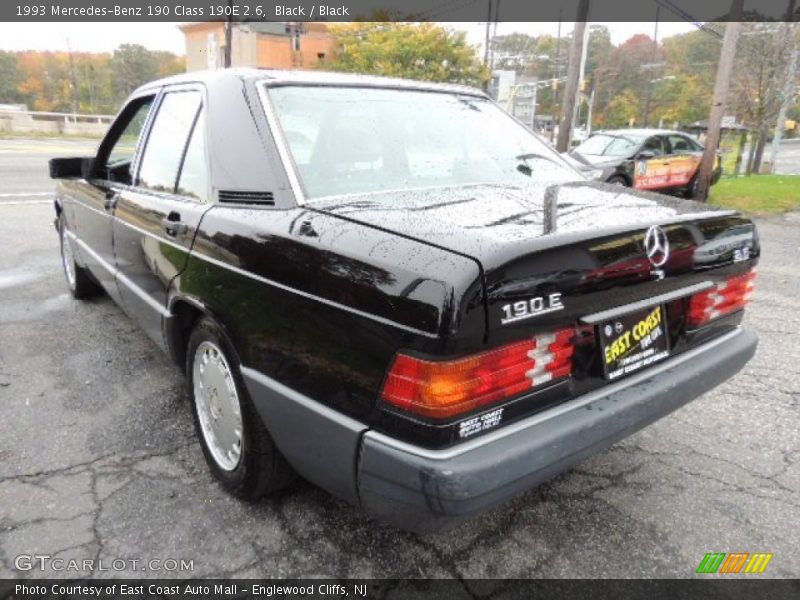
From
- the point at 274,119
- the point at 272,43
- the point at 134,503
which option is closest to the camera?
the point at 274,119

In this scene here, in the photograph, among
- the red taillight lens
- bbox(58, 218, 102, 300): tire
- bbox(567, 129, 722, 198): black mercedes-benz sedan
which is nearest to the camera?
the red taillight lens

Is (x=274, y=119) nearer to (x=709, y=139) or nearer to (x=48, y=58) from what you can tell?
(x=709, y=139)

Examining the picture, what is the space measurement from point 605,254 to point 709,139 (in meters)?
11.1

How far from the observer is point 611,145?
11.8 m

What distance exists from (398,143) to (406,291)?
1.19 m

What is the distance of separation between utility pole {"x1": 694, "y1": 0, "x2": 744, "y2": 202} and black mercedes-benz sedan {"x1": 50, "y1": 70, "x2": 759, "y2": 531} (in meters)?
9.62

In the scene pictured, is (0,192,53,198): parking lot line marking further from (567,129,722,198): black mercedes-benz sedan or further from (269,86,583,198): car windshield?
(269,86,583,198): car windshield

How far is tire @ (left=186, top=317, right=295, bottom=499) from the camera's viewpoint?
2.20m

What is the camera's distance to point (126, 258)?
3.20m

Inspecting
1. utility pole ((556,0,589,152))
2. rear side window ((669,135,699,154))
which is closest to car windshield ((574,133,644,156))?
utility pole ((556,0,589,152))

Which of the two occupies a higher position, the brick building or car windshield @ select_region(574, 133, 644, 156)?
the brick building

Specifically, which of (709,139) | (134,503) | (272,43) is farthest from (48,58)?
(134,503)

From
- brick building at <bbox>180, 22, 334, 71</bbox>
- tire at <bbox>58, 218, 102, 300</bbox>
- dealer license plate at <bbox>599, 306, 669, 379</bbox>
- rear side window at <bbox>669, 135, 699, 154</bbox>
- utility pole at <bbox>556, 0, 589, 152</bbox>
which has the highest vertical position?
brick building at <bbox>180, 22, 334, 71</bbox>

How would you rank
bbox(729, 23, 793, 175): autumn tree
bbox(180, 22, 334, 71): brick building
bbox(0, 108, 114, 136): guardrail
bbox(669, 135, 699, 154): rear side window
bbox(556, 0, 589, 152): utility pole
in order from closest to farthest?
bbox(669, 135, 699, 154): rear side window, bbox(556, 0, 589, 152): utility pole, bbox(729, 23, 793, 175): autumn tree, bbox(0, 108, 114, 136): guardrail, bbox(180, 22, 334, 71): brick building
